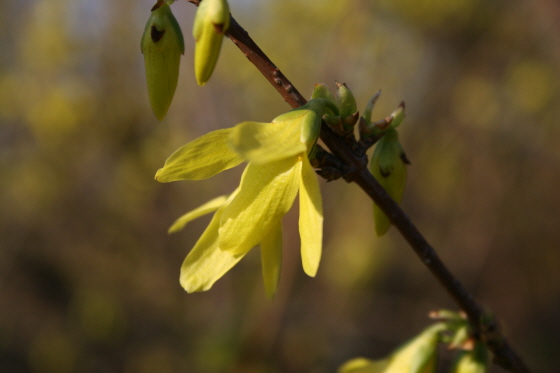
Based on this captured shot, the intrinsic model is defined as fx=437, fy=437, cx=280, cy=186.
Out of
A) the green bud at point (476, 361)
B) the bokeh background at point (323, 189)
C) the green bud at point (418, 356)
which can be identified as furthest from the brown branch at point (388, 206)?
the bokeh background at point (323, 189)

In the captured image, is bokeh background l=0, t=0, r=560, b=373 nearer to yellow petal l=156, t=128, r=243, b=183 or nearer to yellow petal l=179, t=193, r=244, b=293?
yellow petal l=179, t=193, r=244, b=293

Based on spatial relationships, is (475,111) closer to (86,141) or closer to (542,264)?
(542,264)

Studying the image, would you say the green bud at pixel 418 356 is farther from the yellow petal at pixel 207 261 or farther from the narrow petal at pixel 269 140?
the narrow petal at pixel 269 140

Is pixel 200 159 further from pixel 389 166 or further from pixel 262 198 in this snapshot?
pixel 389 166

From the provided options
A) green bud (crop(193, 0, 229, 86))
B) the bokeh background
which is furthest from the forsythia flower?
the bokeh background

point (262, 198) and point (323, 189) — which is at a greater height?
point (262, 198)

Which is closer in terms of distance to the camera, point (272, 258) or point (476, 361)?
point (272, 258)

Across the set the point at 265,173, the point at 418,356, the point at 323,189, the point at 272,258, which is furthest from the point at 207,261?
the point at 323,189
